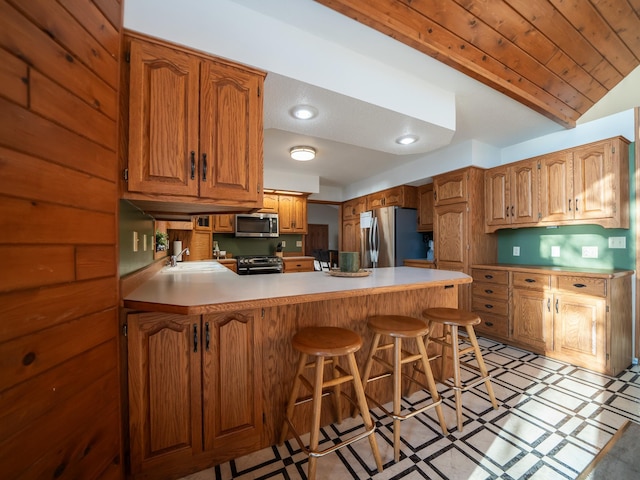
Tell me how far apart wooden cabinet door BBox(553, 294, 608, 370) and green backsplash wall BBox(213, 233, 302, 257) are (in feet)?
13.3

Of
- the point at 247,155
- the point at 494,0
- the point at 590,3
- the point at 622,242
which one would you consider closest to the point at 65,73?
the point at 247,155

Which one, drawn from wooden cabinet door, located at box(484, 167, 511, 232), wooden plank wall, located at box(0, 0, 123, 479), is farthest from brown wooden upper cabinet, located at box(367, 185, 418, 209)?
wooden plank wall, located at box(0, 0, 123, 479)

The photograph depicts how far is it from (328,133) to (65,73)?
5.73 ft

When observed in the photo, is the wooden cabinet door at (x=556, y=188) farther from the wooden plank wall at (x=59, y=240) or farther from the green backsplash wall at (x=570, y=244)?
the wooden plank wall at (x=59, y=240)

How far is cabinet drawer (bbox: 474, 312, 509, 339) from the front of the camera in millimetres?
2912

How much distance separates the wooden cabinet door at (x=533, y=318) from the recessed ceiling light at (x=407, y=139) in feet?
6.65

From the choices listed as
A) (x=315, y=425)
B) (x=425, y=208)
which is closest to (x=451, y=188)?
(x=425, y=208)

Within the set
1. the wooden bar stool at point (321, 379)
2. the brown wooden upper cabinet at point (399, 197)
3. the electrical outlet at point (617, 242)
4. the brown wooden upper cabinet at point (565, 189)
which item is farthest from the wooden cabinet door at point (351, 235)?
the wooden bar stool at point (321, 379)

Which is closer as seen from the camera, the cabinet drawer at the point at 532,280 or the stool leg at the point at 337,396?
the stool leg at the point at 337,396

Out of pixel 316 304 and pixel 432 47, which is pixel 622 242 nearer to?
pixel 432 47

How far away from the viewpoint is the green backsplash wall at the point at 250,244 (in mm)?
4633

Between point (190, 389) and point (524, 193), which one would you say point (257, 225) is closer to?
point (190, 389)

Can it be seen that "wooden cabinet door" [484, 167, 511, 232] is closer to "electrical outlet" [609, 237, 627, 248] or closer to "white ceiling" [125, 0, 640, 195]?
→ "white ceiling" [125, 0, 640, 195]

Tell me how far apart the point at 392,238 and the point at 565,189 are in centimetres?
213
